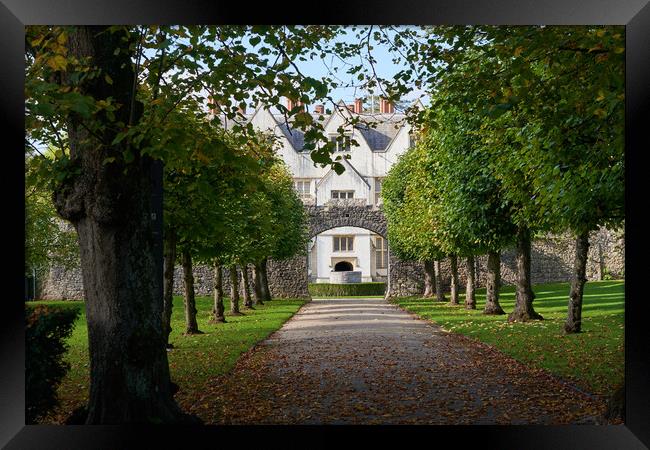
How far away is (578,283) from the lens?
13805 millimetres

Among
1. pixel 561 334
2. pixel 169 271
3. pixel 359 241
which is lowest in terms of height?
pixel 561 334

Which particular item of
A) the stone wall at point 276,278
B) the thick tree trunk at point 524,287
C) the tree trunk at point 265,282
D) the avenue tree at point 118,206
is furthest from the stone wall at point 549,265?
the avenue tree at point 118,206

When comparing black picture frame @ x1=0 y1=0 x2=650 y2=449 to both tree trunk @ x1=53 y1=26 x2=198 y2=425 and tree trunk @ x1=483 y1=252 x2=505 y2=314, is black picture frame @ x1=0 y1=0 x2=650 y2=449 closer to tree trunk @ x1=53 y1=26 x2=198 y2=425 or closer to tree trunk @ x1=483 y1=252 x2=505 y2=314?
tree trunk @ x1=53 y1=26 x2=198 y2=425

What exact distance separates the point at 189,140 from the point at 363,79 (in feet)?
9.78

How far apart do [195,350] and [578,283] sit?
6956mm

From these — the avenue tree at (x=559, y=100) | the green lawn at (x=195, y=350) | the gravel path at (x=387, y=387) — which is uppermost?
the avenue tree at (x=559, y=100)

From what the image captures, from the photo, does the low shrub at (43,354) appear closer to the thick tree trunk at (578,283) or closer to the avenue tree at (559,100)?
the avenue tree at (559,100)

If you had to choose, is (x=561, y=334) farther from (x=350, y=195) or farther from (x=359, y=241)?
(x=359, y=241)

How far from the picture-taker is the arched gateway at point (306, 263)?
27.2 meters

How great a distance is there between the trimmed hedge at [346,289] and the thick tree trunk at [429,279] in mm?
1765

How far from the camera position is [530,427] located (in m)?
6.82
